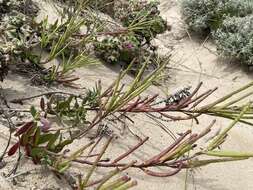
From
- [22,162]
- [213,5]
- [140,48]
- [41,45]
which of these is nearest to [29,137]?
[22,162]

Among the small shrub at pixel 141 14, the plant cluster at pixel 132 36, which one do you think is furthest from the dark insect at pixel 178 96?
the small shrub at pixel 141 14

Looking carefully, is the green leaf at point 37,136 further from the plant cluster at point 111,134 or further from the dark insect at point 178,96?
the dark insect at point 178,96

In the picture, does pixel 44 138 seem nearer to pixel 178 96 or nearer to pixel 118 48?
pixel 178 96

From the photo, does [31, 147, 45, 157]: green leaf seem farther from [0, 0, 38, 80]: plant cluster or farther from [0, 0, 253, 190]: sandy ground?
[0, 0, 38, 80]: plant cluster

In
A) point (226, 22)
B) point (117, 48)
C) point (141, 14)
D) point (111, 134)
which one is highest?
point (226, 22)

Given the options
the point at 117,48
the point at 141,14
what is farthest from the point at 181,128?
the point at 141,14

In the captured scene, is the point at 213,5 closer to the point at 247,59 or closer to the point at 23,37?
the point at 247,59

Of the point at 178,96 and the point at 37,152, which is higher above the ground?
the point at 178,96
